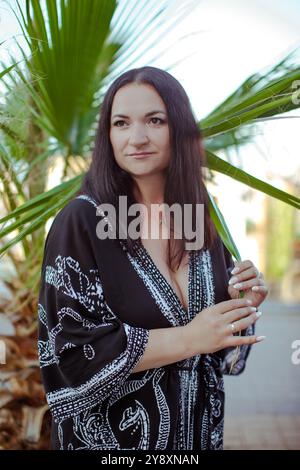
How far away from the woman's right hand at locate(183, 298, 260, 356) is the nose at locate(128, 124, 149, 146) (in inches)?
13.9

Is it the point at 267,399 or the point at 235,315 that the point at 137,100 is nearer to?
the point at 235,315

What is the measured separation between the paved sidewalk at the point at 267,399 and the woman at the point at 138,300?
5.70 feet

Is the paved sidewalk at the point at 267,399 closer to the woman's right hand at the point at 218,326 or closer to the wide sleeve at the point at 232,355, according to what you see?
the wide sleeve at the point at 232,355

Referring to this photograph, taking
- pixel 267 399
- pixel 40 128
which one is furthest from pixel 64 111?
pixel 267 399

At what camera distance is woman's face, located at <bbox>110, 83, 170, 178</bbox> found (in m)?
1.24

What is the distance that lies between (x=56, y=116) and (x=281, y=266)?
620 cm

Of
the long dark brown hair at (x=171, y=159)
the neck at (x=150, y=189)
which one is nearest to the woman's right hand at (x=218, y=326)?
the long dark brown hair at (x=171, y=159)

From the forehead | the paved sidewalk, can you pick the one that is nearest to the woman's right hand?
the forehead

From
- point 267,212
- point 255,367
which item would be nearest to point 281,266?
point 267,212

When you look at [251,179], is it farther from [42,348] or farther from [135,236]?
[42,348]

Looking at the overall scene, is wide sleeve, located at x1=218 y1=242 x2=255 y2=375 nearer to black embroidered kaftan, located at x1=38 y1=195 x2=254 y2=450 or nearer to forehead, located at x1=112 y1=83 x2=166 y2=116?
black embroidered kaftan, located at x1=38 y1=195 x2=254 y2=450

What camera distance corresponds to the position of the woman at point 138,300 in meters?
1.17

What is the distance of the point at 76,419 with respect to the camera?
1.25 meters

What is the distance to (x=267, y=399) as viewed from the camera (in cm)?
371
